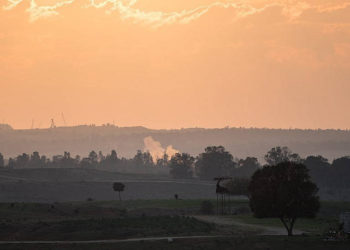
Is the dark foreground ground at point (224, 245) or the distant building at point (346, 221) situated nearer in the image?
the dark foreground ground at point (224, 245)

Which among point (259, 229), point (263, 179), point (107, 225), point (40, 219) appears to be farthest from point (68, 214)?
point (263, 179)

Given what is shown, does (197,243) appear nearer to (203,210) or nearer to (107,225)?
(107,225)

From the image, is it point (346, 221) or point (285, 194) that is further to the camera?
point (285, 194)

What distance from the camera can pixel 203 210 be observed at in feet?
528

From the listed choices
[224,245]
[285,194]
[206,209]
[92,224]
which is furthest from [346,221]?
[206,209]

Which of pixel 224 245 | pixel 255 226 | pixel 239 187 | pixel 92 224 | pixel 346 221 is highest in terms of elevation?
pixel 239 187

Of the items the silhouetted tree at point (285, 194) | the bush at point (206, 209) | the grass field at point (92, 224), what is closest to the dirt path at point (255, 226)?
the grass field at point (92, 224)

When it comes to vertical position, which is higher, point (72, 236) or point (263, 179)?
point (263, 179)

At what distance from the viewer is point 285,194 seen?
9806 cm

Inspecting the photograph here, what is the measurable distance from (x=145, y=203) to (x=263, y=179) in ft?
283

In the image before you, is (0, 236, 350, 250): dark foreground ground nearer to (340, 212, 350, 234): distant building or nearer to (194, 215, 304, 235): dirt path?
(340, 212, 350, 234): distant building

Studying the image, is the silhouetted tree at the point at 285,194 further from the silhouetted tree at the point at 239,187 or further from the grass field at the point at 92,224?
the silhouetted tree at the point at 239,187

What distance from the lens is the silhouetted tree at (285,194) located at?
98188mm

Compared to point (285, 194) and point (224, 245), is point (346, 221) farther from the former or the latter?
point (224, 245)
